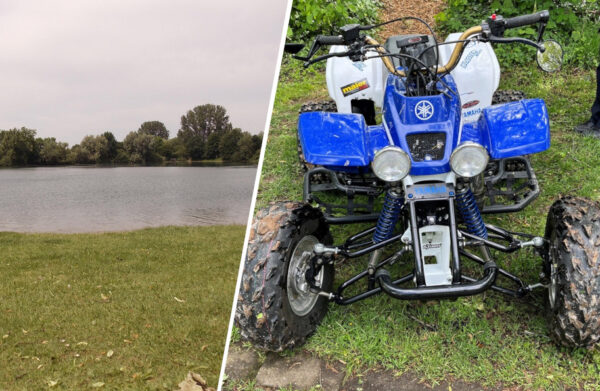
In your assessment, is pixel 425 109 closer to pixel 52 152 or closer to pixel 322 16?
pixel 322 16

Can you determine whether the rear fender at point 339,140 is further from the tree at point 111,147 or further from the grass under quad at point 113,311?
the tree at point 111,147

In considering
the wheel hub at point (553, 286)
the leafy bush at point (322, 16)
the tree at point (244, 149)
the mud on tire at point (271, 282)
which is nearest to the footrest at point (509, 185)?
the wheel hub at point (553, 286)

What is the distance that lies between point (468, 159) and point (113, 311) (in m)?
3.90

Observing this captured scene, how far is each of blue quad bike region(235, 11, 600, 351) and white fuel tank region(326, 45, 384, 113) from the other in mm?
919

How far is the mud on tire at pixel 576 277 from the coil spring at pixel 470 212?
300mm

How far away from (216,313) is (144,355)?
1.10m

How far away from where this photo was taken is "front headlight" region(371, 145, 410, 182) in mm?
2359

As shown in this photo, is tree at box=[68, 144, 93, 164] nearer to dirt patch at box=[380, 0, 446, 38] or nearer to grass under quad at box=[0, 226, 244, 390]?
grass under quad at box=[0, 226, 244, 390]

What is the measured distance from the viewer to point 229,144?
910cm

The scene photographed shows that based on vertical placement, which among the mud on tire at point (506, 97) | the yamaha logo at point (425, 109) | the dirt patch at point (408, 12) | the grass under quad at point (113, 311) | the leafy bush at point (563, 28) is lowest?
the grass under quad at point (113, 311)

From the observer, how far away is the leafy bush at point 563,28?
5523 mm

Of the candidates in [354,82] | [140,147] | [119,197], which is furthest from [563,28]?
[119,197]

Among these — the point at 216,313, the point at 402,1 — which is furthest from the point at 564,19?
the point at 216,313

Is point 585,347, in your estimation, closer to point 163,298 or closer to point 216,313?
point 216,313
